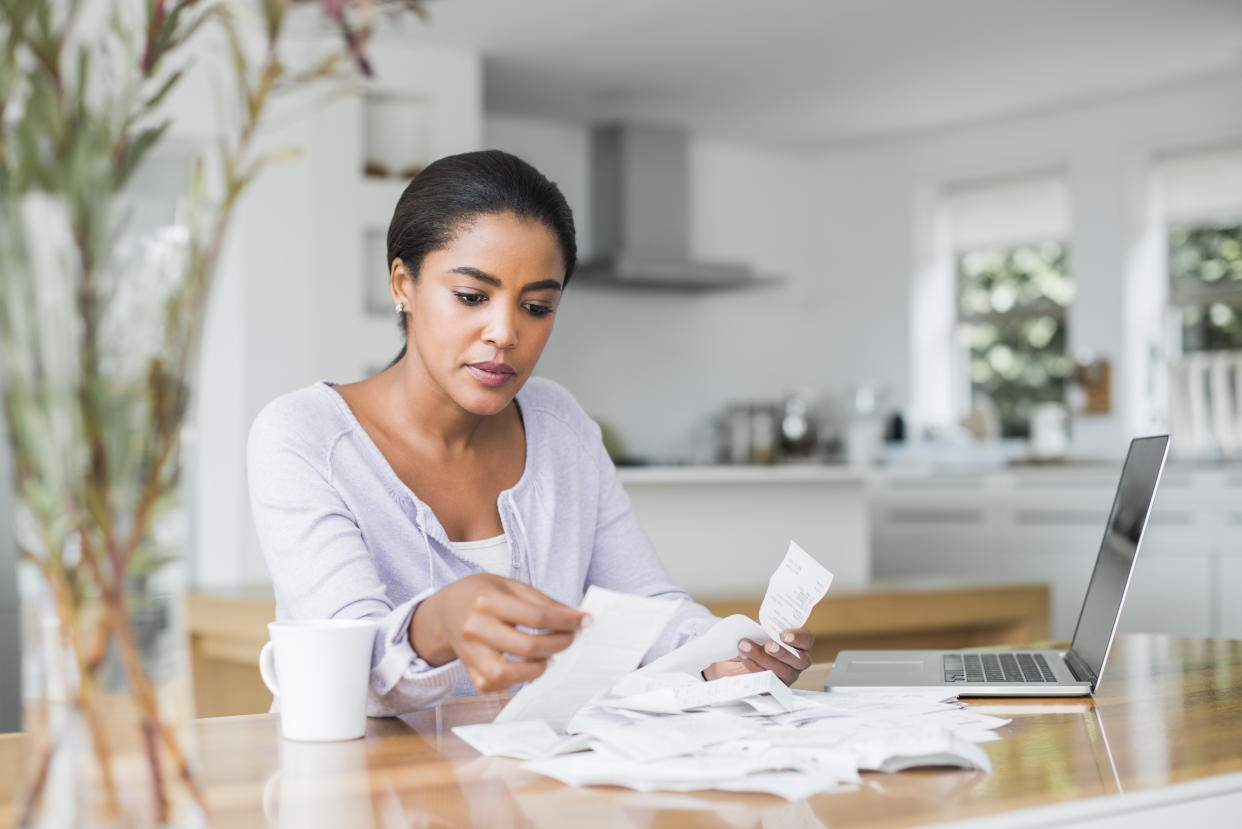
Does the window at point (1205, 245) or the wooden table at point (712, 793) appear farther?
the window at point (1205, 245)

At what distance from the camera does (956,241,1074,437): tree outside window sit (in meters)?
6.07

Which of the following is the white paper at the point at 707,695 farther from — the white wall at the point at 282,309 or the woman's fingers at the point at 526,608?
the white wall at the point at 282,309

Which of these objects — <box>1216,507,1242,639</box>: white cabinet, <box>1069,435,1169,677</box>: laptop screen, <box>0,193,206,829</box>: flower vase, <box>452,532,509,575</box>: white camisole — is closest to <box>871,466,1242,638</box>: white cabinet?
<box>1216,507,1242,639</box>: white cabinet

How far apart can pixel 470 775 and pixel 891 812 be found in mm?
312

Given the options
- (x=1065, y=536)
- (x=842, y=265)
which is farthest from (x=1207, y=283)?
(x=842, y=265)

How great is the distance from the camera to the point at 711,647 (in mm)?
1323

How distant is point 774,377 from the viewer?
6895mm

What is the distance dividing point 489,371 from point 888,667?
562mm

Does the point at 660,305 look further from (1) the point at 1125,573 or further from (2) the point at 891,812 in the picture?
(2) the point at 891,812

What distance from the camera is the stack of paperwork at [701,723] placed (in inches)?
38.0

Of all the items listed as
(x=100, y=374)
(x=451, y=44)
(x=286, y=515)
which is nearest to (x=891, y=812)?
(x=100, y=374)

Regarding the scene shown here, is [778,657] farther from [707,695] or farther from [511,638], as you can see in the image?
[511,638]

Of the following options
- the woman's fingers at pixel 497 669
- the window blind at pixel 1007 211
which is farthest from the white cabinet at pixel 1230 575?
the woman's fingers at pixel 497 669

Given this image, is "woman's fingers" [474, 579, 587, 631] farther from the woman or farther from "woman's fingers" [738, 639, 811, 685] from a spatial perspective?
"woman's fingers" [738, 639, 811, 685]
